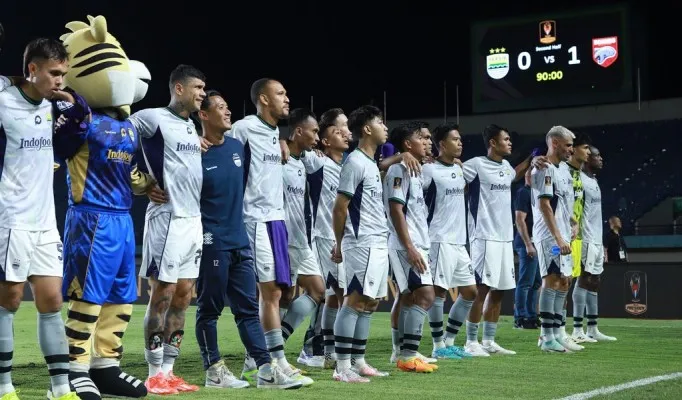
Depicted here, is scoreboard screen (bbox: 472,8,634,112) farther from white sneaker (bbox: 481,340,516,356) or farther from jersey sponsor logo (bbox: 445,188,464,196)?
jersey sponsor logo (bbox: 445,188,464,196)

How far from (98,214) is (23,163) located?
24.1 inches

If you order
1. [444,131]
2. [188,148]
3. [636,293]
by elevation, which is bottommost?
[636,293]

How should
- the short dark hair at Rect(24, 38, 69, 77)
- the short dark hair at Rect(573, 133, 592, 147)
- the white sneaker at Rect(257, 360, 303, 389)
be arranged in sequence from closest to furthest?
the short dark hair at Rect(24, 38, 69, 77), the white sneaker at Rect(257, 360, 303, 389), the short dark hair at Rect(573, 133, 592, 147)

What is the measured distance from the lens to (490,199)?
8.87 m

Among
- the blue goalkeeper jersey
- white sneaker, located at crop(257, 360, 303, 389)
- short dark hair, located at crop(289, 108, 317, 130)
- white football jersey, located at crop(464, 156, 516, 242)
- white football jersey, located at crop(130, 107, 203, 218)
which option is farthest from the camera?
white football jersey, located at crop(464, 156, 516, 242)

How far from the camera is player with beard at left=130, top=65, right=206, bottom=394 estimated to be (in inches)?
222

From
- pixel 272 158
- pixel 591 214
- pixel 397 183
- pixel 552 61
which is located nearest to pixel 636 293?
pixel 591 214

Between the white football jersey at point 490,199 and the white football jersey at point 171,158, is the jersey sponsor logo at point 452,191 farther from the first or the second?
the white football jersey at point 171,158

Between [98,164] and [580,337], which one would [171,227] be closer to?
[98,164]

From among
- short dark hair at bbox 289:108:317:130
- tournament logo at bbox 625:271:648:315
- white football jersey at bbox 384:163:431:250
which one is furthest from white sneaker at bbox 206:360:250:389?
tournament logo at bbox 625:271:648:315

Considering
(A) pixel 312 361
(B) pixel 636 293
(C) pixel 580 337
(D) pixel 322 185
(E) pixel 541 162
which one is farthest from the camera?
(B) pixel 636 293

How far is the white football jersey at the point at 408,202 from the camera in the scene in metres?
7.25

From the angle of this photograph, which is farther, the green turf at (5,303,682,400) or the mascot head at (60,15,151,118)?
the green turf at (5,303,682,400)

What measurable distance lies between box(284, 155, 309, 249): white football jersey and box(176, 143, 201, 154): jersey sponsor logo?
72.5 inches
